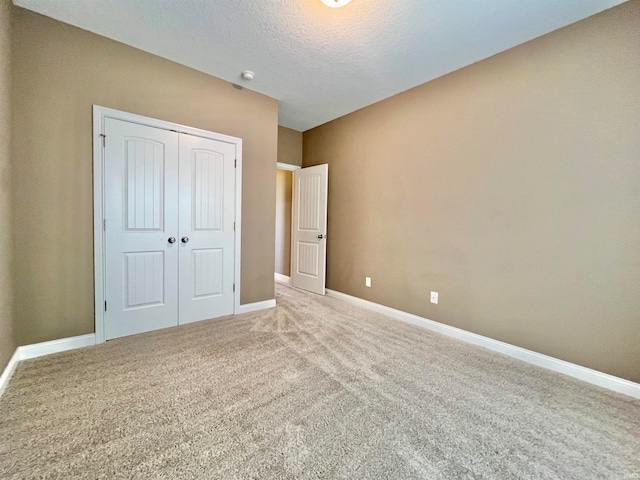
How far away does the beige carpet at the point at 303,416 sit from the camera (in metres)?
1.25

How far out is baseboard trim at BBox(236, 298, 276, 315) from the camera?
3.37 m

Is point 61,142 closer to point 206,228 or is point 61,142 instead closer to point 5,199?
point 5,199

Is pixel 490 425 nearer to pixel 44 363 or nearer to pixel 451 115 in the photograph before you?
pixel 451 115

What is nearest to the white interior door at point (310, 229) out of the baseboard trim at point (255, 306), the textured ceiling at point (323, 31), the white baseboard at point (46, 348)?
the baseboard trim at point (255, 306)

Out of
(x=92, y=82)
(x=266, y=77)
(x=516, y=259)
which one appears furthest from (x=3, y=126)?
(x=516, y=259)

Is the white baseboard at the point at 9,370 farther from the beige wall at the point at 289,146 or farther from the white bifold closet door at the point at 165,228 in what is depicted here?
the beige wall at the point at 289,146

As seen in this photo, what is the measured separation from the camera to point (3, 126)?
1.83 meters

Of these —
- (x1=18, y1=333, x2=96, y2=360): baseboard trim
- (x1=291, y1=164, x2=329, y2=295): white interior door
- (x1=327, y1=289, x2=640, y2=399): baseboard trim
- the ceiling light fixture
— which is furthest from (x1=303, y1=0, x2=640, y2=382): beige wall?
(x1=18, y1=333, x2=96, y2=360): baseboard trim

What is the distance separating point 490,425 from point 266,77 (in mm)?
3591

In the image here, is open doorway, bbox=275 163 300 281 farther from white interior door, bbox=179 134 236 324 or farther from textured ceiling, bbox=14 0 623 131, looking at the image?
textured ceiling, bbox=14 0 623 131

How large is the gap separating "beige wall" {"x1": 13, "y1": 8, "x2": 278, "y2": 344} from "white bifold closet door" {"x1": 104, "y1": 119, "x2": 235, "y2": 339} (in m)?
0.18

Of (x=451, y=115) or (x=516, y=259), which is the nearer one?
(x=516, y=259)

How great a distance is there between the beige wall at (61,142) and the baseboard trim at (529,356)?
330 centimetres

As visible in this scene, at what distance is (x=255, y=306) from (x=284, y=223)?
2383mm
